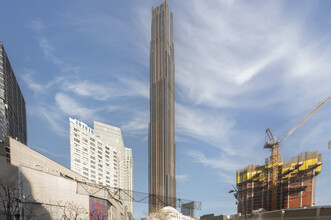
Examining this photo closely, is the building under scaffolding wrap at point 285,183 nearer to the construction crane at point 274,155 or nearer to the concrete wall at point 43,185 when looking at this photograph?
the construction crane at point 274,155

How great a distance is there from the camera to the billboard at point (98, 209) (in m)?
68.0

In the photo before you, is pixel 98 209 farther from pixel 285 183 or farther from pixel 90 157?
pixel 285 183

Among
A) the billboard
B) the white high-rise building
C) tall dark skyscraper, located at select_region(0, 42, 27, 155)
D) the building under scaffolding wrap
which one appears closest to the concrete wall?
the billboard

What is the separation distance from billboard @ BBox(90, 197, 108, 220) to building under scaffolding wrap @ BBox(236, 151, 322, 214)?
61124 mm

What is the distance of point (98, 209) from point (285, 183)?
109626 millimetres

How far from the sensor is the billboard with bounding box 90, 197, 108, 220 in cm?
6804

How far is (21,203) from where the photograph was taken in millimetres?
46562

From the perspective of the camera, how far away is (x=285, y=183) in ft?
486

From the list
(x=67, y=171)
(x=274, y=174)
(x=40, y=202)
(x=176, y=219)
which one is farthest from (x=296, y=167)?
(x=40, y=202)

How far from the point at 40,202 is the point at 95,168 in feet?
405

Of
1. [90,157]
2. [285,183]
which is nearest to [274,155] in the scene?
[285,183]

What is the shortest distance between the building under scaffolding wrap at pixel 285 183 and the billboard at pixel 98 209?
61.1m

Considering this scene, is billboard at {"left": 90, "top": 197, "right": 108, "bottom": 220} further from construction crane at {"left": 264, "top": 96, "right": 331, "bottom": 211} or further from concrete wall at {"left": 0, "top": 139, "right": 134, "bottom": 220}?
construction crane at {"left": 264, "top": 96, "right": 331, "bottom": 211}

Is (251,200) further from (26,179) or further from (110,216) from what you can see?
(26,179)
